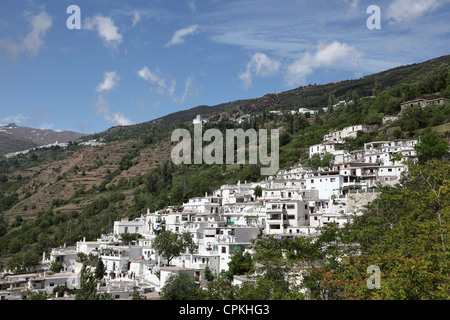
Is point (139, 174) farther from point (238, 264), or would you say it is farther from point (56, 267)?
point (238, 264)

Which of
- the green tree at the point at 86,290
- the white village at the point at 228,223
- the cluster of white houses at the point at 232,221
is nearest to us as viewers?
the green tree at the point at 86,290

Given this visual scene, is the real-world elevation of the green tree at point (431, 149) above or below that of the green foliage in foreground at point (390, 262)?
above

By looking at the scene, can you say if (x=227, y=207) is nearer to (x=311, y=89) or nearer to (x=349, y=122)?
(x=349, y=122)

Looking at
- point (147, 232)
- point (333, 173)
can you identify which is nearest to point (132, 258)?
point (147, 232)

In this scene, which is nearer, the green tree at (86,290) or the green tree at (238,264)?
the green tree at (86,290)

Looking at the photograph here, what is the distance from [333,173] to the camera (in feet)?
141

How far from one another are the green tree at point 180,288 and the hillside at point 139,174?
104 feet

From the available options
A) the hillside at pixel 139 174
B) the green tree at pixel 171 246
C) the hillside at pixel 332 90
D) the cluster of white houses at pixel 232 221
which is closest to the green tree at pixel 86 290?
the cluster of white houses at pixel 232 221

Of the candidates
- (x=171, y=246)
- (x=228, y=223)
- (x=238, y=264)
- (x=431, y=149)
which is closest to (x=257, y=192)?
(x=228, y=223)

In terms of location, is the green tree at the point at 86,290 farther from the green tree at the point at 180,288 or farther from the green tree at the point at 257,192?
the green tree at the point at 257,192

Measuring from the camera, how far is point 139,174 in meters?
102

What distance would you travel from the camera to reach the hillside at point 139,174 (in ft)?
205

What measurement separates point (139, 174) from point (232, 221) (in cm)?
6502

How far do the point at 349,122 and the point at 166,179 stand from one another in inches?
1373
